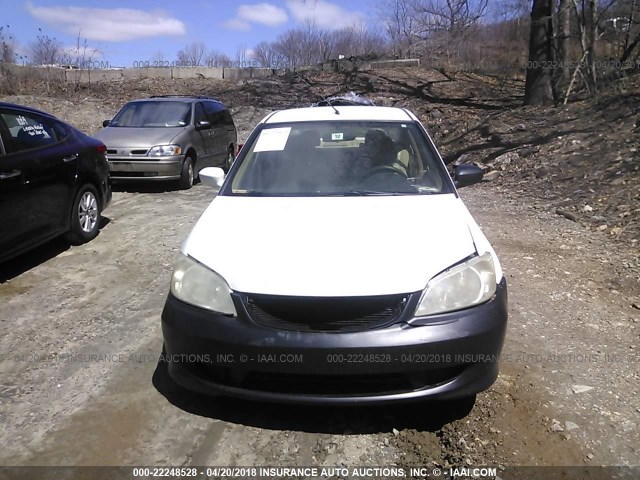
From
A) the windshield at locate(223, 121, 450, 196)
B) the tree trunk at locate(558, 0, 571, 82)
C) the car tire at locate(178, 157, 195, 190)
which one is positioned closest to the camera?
the windshield at locate(223, 121, 450, 196)

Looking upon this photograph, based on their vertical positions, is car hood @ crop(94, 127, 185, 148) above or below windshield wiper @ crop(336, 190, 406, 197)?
above

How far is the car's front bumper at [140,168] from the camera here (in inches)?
374

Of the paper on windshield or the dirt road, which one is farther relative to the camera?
the paper on windshield

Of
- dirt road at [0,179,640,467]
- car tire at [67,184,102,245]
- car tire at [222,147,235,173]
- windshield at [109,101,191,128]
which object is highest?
windshield at [109,101,191,128]

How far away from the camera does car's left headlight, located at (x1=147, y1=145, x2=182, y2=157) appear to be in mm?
9492

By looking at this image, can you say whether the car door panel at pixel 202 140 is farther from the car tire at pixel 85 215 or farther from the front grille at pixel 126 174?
the car tire at pixel 85 215

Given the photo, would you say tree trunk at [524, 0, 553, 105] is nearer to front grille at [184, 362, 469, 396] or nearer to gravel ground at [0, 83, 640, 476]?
gravel ground at [0, 83, 640, 476]

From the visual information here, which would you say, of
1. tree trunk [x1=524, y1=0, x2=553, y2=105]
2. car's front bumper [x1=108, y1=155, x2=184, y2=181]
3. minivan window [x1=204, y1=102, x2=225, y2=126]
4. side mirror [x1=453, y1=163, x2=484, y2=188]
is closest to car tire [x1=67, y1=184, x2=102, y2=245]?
car's front bumper [x1=108, y1=155, x2=184, y2=181]

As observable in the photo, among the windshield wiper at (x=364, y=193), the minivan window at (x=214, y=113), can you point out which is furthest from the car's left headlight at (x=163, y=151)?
the windshield wiper at (x=364, y=193)

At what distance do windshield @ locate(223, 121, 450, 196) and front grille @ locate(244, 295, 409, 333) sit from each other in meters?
1.28

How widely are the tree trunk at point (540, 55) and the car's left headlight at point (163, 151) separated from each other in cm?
885

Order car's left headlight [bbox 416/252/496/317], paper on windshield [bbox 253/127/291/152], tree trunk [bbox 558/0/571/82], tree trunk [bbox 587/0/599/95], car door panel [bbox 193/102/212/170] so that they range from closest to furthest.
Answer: car's left headlight [bbox 416/252/496/317], paper on windshield [bbox 253/127/291/152], car door panel [bbox 193/102/212/170], tree trunk [bbox 587/0/599/95], tree trunk [bbox 558/0/571/82]

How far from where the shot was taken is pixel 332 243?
295cm

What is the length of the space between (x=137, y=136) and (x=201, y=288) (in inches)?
303
